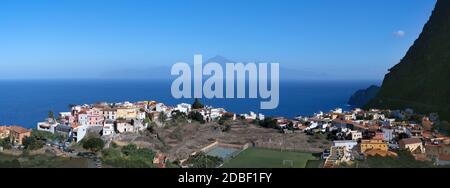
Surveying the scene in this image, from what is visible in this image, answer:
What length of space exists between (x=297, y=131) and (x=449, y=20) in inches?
847

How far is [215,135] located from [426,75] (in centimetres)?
1999

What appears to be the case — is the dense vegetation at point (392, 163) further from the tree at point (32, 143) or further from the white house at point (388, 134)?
the tree at point (32, 143)

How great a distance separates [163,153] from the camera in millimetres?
13648

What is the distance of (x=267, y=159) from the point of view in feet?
42.7

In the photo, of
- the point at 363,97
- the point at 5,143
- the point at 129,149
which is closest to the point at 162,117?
the point at 129,149

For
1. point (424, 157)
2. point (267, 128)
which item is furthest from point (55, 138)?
point (424, 157)

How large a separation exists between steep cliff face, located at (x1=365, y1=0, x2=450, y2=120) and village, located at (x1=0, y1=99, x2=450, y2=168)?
6968 millimetres

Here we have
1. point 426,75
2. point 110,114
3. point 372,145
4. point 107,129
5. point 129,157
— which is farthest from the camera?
point 426,75

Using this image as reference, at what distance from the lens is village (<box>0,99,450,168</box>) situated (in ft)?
43.2

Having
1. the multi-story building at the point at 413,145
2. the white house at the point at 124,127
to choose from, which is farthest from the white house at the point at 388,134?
the white house at the point at 124,127

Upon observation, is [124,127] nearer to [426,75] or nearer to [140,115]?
[140,115]

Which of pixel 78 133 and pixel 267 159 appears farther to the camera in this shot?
pixel 78 133
